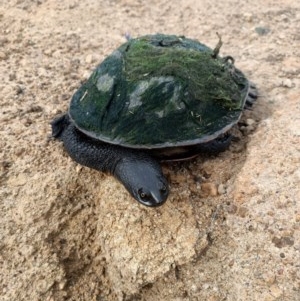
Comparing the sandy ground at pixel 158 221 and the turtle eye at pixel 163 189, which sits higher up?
the turtle eye at pixel 163 189

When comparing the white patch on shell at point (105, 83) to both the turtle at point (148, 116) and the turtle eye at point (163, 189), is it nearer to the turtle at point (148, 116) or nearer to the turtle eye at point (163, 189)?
the turtle at point (148, 116)

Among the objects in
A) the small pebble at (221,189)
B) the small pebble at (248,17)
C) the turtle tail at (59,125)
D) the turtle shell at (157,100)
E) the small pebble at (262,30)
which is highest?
the turtle shell at (157,100)

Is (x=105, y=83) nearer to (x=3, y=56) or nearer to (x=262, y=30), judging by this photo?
(x=3, y=56)

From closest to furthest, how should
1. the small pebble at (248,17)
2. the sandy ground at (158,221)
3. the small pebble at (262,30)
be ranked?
the sandy ground at (158,221) → the small pebble at (262,30) → the small pebble at (248,17)

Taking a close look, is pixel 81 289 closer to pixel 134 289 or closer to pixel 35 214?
pixel 134 289

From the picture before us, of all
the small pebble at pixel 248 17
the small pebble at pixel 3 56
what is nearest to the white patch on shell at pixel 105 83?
the small pebble at pixel 3 56

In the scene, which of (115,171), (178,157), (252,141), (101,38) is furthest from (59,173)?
(101,38)

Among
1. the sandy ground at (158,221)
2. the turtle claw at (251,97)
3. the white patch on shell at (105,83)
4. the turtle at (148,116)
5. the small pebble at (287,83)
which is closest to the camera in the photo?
the sandy ground at (158,221)

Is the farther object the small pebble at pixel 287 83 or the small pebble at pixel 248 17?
the small pebble at pixel 248 17

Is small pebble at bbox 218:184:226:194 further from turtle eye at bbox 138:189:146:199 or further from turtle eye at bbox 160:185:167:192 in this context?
turtle eye at bbox 138:189:146:199
